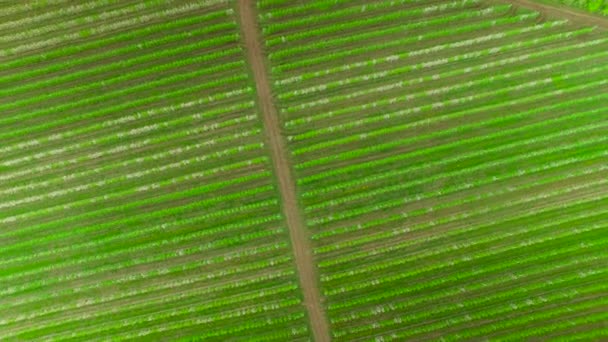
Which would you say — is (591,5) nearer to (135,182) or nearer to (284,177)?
(284,177)

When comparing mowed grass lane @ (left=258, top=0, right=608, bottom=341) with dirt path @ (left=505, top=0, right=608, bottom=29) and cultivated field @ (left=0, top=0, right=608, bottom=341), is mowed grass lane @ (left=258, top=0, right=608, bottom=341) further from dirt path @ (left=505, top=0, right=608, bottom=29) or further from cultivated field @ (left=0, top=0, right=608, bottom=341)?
dirt path @ (left=505, top=0, right=608, bottom=29)

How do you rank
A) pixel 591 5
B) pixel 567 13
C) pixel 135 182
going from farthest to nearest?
pixel 567 13
pixel 591 5
pixel 135 182

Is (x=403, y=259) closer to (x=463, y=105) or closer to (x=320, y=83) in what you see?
(x=463, y=105)

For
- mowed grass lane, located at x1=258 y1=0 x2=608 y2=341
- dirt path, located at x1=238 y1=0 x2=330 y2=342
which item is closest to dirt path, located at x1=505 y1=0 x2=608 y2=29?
mowed grass lane, located at x1=258 y1=0 x2=608 y2=341

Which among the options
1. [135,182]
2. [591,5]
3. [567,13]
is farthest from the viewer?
[567,13]

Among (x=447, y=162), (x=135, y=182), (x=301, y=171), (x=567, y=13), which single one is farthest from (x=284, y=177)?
(x=567, y=13)

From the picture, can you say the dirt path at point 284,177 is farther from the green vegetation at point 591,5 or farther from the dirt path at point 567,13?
the green vegetation at point 591,5

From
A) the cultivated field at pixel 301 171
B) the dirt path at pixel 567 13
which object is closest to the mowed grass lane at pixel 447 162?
the cultivated field at pixel 301 171
